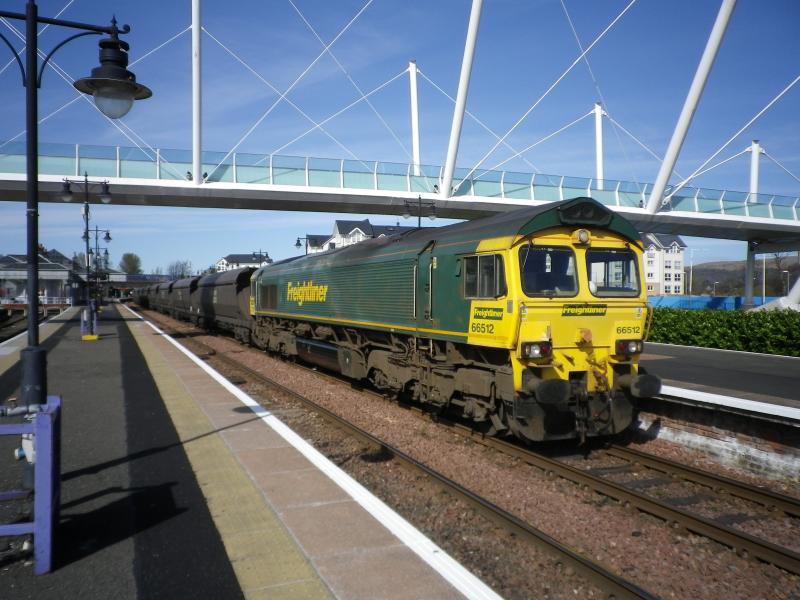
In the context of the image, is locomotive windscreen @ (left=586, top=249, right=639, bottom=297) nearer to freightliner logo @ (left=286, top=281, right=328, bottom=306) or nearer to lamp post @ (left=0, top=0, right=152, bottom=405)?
lamp post @ (left=0, top=0, right=152, bottom=405)

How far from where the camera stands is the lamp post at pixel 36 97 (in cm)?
561

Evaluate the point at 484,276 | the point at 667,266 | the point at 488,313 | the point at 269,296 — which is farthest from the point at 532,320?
the point at 667,266

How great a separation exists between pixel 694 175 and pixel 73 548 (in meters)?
29.6

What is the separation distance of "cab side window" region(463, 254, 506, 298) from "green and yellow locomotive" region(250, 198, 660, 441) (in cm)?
2

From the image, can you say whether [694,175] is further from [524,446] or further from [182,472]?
[182,472]

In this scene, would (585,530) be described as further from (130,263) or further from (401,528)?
(130,263)

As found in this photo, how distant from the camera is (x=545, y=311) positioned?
820 cm

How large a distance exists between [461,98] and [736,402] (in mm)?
22253

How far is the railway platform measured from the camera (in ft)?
15.0

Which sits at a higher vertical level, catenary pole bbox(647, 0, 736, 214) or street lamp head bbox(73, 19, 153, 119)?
catenary pole bbox(647, 0, 736, 214)

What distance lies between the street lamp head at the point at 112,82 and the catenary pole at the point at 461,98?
21855 millimetres

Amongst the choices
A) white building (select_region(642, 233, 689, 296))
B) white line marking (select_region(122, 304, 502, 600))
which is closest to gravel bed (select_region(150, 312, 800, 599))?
white line marking (select_region(122, 304, 502, 600))

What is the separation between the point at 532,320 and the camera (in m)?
8.07

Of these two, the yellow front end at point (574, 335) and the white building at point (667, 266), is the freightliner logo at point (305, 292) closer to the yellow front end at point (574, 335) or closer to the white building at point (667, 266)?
the yellow front end at point (574, 335)
